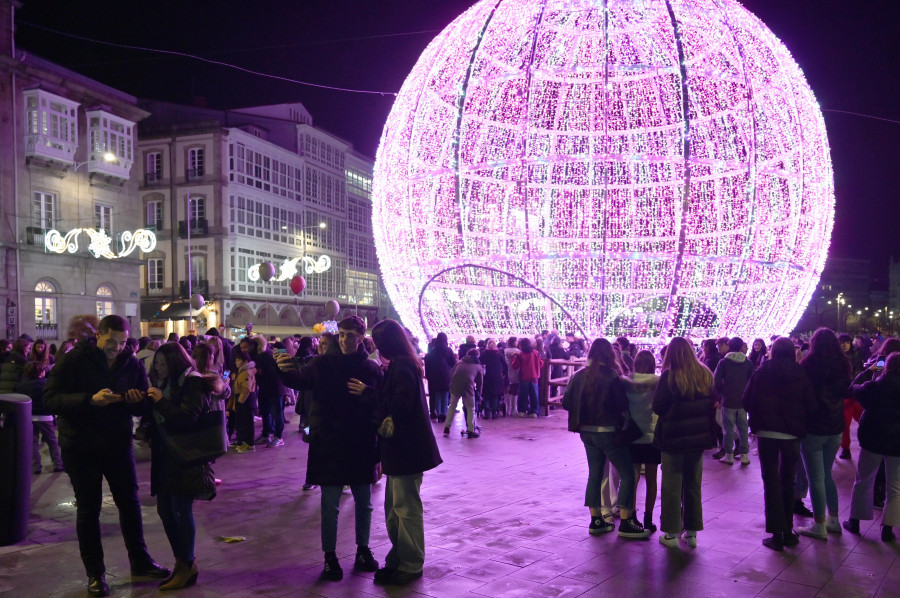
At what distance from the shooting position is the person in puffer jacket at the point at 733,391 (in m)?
8.73

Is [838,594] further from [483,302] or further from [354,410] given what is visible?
[483,302]

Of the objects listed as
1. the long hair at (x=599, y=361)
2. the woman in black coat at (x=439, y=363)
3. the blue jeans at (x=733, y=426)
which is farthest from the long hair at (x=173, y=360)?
the blue jeans at (x=733, y=426)

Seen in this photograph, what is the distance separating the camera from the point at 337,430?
476cm

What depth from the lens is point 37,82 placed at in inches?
1077

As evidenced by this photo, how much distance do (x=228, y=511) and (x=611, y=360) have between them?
383cm

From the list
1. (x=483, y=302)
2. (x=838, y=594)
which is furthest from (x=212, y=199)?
(x=838, y=594)

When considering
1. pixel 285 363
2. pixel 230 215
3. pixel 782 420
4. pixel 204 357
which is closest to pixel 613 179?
pixel 782 420

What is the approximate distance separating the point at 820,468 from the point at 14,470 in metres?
6.58

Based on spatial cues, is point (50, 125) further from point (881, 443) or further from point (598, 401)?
point (881, 443)

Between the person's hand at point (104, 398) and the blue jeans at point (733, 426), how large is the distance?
7244 millimetres

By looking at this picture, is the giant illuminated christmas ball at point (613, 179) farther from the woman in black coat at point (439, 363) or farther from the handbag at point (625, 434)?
the handbag at point (625, 434)

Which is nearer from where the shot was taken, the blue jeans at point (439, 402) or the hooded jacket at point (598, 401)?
the hooded jacket at point (598, 401)

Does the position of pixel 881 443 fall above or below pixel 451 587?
above

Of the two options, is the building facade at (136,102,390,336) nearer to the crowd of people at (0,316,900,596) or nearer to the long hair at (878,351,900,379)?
the crowd of people at (0,316,900,596)
